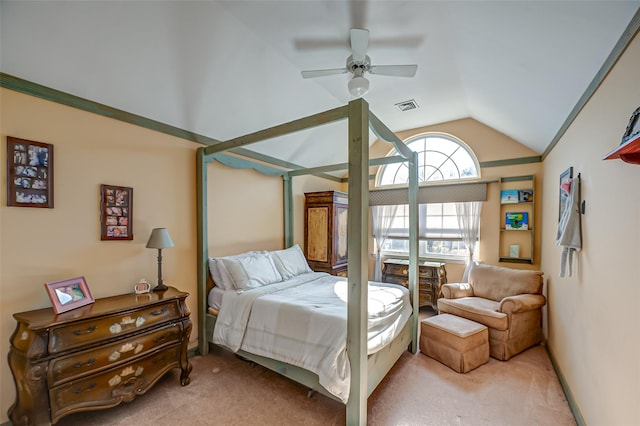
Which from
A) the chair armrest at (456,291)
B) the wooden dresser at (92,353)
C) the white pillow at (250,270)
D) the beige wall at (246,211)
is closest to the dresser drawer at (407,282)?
the chair armrest at (456,291)

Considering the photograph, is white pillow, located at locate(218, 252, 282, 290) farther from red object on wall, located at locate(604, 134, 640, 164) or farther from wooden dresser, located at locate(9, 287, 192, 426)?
red object on wall, located at locate(604, 134, 640, 164)

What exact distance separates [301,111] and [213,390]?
3.30m

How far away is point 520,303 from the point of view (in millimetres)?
2900

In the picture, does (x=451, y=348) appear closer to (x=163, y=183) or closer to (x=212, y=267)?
(x=212, y=267)

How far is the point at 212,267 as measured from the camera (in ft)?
9.89

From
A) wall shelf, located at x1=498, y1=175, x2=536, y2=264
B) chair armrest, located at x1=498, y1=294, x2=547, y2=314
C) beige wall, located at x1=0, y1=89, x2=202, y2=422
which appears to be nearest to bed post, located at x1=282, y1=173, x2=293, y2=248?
beige wall, located at x1=0, y1=89, x2=202, y2=422

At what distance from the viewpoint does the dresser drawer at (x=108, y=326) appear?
1.72 meters

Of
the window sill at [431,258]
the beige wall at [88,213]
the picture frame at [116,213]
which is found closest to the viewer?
the beige wall at [88,213]

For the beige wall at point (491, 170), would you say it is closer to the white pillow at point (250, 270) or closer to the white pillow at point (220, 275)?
the white pillow at point (250, 270)

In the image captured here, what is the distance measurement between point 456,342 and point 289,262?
211 centimetres

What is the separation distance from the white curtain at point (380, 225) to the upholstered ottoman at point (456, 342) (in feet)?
6.81

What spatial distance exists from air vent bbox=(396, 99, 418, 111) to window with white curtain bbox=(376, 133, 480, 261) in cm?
85

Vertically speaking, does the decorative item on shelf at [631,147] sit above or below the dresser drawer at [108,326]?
above

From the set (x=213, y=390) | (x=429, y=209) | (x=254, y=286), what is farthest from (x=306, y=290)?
(x=429, y=209)
